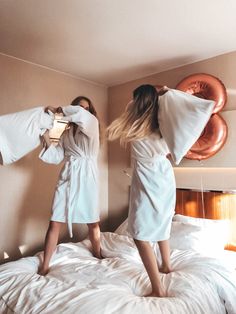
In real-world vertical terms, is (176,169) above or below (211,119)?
below

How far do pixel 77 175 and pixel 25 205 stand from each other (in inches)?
33.6

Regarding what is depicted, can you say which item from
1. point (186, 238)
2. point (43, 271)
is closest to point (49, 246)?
point (43, 271)

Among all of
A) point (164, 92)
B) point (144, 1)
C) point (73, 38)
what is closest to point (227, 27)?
point (144, 1)

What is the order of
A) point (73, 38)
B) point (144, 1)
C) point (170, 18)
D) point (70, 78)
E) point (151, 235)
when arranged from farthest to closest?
1. point (70, 78)
2. point (73, 38)
3. point (170, 18)
4. point (144, 1)
5. point (151, 235)

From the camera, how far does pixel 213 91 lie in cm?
206

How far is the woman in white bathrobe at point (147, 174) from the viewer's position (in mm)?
1377

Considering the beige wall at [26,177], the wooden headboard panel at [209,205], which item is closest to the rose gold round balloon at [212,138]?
the wooden headboard panel at [209,205]

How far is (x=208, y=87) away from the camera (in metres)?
2.08

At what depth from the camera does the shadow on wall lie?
223 centimetres

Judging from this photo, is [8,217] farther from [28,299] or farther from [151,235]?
[151,235]

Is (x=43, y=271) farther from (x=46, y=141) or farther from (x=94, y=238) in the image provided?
(x=46, y=141)

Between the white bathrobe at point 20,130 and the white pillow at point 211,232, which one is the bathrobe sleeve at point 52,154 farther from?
the white pillow at point 211,232

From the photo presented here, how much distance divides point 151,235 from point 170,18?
139 centimetres

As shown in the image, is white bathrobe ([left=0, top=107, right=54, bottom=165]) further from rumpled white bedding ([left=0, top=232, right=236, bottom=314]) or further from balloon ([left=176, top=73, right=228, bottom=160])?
balloon ([left=176, top=73, right=228, bottom=160])
